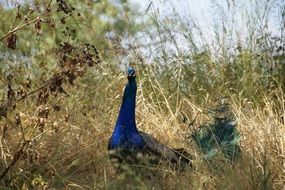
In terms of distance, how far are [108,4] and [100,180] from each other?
4693mm

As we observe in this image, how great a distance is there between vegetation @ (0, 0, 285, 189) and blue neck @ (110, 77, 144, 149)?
147 millimetres

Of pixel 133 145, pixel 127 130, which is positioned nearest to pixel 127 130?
pixel 127 130

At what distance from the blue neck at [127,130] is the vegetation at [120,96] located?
15cm

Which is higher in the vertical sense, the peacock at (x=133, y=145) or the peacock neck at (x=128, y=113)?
the peacock neck at (x=128, y=113)

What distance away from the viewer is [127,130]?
413 cm

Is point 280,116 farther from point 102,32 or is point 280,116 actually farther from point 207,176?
point 102,32

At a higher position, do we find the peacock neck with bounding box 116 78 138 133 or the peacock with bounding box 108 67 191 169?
the peacock neck with bounding box 116 78 138 133

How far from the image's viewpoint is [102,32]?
7520mm

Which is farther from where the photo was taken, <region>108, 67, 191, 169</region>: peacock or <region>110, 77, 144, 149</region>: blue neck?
<region>110, 77, 144, 149</region>: blue neck

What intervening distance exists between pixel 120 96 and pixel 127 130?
160 centimetres

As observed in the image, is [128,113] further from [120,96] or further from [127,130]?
[120,96]

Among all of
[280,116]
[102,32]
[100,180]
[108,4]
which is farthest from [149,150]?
[108,4]

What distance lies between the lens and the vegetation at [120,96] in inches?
131

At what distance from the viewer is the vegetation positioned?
3.33 metres
